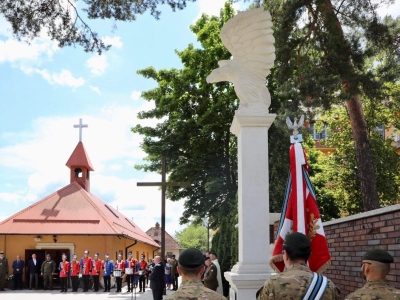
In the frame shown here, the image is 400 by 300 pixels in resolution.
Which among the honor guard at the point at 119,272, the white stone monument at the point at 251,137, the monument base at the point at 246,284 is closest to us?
the monument base at the point at 246,284

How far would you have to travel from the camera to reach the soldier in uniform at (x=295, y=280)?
352cm

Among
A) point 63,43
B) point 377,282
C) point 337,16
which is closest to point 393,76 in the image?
point 337,16

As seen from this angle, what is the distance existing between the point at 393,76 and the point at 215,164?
14.0 m

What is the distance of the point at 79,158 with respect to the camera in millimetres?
36344

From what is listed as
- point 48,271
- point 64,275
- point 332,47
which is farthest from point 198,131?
point 332,47

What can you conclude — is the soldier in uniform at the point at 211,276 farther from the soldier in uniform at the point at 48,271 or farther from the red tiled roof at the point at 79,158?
the red tiled roof at the point at 79,158

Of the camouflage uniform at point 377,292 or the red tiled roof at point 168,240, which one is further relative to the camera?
the red tiled roof at point 168,240

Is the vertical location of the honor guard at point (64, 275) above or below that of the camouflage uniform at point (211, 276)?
below

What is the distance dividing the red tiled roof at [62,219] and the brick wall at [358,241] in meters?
22.1

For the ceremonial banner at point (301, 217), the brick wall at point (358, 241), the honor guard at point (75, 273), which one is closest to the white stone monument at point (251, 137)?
the ceremonial banner at point (301, 217)

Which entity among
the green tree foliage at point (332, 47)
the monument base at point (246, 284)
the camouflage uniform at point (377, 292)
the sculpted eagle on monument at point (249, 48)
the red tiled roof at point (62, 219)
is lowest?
the monument base at point (246, 284)

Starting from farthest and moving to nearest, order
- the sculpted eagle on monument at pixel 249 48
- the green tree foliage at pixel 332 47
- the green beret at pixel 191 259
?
the green tree foliage at pixel 332 47
the sculpted eagle on monument at pixel 249 48
the green beret at pixel 191 259

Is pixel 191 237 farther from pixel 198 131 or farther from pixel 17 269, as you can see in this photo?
pixel 198 131

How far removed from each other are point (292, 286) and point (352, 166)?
85.9ft
